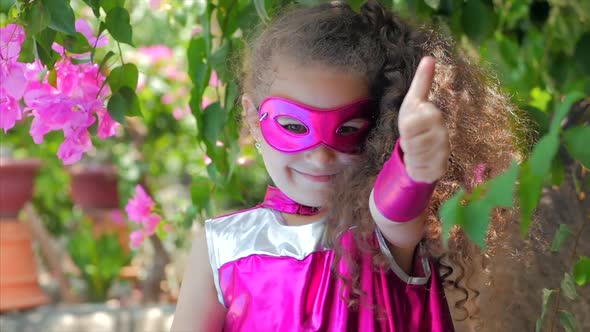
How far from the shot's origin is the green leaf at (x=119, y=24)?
64.0 inches

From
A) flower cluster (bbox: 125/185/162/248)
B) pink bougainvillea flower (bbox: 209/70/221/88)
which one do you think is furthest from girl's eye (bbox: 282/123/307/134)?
flower cluster (bbox: 125/185/162/248)

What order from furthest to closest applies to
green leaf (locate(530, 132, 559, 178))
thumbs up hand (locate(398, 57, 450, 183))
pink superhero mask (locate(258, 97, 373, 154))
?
pink superhero mask (locate(258, 97, 373, 154)) → thumbs up hand (locate(398, 57, 450, 183)) → green leaf (locate(530, 132, 559, 178))

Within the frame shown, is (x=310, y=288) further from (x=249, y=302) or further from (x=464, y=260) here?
(x=464, y=260)

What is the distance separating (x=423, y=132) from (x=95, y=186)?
4037 millimetres

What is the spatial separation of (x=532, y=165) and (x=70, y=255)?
4109mm

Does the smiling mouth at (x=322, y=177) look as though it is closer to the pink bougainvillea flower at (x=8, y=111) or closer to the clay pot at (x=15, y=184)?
the pink bougainvillea flower at (x=8, y=111)

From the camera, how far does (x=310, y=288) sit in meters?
1.41

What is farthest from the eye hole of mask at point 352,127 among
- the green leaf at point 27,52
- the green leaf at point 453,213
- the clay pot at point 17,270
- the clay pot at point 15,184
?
the clay pot at point 15,184

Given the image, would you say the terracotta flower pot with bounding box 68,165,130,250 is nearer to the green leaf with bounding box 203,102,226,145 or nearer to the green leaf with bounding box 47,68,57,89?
the green leaf with bounding box 203,102,226,145

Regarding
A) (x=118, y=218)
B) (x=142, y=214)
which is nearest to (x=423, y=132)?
(x=142, y=214)

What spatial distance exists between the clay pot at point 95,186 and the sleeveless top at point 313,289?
3.52 metres

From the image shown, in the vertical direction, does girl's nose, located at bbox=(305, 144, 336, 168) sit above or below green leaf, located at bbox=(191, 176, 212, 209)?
above

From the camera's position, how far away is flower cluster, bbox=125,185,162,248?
2336 mm

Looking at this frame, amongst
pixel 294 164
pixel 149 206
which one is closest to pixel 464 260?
pixel 294 164
